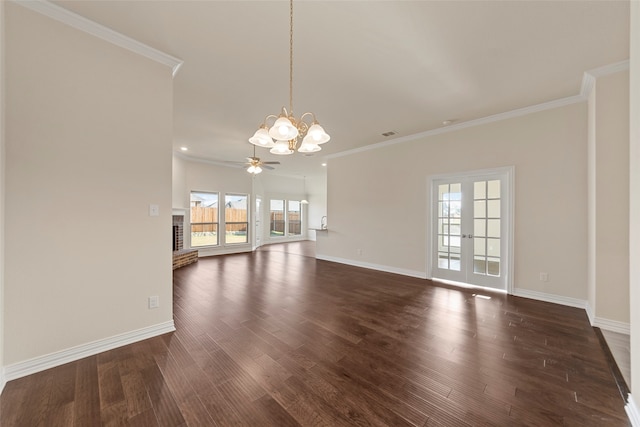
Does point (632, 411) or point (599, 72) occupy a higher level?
point (599, 72)

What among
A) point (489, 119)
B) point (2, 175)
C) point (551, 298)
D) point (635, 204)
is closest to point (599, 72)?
point (489, 119)

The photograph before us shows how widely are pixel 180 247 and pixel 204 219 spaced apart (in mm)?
1313

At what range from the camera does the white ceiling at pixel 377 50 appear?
2086 millimetres

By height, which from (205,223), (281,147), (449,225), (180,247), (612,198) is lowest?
(180,247)

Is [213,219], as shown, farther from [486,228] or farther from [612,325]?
[612,325]

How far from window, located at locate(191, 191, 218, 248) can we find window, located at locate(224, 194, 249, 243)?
1.14 feet

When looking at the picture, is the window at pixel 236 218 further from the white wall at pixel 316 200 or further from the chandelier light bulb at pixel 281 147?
the chandelier light bulb at pixel 281 147

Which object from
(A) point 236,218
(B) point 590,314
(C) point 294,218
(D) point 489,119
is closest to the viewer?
(B) point 590,314

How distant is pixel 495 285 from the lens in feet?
14.2

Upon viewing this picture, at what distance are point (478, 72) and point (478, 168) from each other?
197 centimetres

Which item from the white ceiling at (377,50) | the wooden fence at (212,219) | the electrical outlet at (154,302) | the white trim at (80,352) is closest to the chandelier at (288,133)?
the white ceiling at (377,50)

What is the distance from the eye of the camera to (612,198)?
2.83 metres

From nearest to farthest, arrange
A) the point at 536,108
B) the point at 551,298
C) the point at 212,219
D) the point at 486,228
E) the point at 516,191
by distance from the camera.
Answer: the point at 551,298, the point at 536,108, the point at 516,191, the point at 486,228, the point at 212,219

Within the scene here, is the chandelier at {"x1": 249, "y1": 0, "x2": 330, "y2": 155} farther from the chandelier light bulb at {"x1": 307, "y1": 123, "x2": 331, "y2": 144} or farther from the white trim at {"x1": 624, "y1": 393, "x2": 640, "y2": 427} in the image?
the white trim at {"x1": 624, "y1": 393, "x2": 640, "y2": 427}
